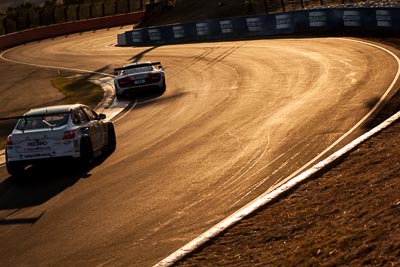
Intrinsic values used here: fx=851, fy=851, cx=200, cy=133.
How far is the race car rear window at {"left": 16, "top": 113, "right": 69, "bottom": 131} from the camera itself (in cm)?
1764

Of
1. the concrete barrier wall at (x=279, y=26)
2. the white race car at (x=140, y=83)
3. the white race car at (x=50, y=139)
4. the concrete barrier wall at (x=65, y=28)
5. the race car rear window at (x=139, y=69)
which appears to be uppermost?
the concrete barrier wall at (x=65, y=28)

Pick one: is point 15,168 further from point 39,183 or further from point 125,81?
point 125,81

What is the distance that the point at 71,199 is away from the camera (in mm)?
14977

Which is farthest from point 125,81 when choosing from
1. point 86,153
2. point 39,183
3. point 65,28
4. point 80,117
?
point 65,28

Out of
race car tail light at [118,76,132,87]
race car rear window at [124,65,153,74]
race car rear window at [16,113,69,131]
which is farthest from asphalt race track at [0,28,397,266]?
race car tail light at [118,76,132,87]

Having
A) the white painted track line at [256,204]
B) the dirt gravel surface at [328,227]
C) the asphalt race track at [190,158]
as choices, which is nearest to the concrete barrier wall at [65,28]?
the asphalt race track at [190,158]

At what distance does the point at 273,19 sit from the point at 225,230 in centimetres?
3554

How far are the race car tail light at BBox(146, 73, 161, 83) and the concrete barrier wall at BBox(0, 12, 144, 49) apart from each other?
3939 cm

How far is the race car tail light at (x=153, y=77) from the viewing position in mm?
29953

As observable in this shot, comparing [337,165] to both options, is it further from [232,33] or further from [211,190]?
[232,33]

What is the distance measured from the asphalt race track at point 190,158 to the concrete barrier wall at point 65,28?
116 ft

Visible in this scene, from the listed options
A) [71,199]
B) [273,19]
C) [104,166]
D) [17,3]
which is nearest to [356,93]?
[104,166]

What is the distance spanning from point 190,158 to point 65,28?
57308 millimetres

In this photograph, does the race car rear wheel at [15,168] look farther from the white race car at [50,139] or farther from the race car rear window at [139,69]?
the race car rear window at [139,69]
